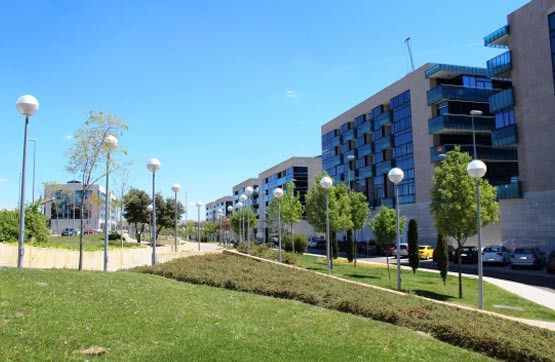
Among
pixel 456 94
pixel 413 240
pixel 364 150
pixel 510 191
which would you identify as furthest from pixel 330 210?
pixel 364 150

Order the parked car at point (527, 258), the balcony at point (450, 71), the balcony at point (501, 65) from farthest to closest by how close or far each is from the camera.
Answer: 1. the balcony at point (450, 71)
2. the balcony at point (501, 65)
3. the parked car at point (527, 258)

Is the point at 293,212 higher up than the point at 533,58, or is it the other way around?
the point at 533,58

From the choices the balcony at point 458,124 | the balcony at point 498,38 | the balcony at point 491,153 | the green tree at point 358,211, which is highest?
the balcony at point 498,38

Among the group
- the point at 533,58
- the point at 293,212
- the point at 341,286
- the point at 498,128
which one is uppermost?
the point at 533,58

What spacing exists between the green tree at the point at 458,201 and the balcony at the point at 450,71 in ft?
104

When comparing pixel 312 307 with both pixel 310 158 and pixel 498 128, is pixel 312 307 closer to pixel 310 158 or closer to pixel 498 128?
pixel 498 128

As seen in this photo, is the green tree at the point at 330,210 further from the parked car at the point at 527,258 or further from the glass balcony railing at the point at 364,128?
the glass balcony railing at the point at 364,128

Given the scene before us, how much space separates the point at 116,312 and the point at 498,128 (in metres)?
37.3

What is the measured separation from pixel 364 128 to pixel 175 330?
57.2 metres

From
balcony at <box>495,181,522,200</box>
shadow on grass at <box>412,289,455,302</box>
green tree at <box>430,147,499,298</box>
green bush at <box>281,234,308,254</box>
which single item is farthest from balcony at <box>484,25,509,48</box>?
shadow on grass at <box>412,289,455,302</box>

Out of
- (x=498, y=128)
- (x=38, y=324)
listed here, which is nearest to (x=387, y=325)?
(x=38, y=324)

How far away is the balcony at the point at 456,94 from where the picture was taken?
150 ft

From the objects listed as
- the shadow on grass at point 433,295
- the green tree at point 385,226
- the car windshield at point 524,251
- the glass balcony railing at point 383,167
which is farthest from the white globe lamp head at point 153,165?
the glass balcony railing at point 383,167

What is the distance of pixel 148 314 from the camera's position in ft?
27.6
